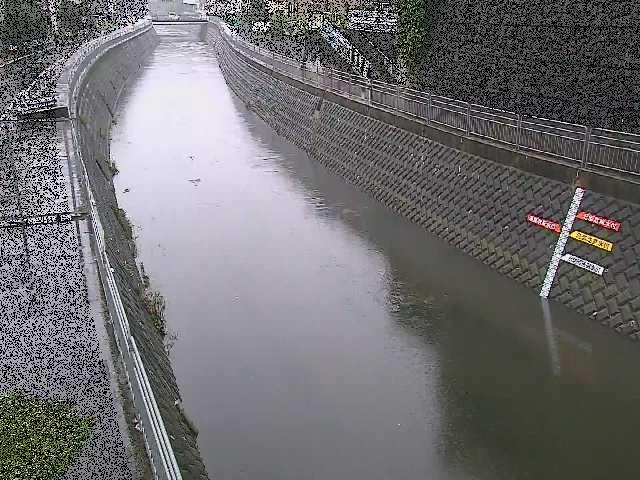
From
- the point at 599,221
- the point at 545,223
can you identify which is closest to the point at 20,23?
the point at 545,223

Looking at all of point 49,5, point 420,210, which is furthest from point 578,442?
point 49,5

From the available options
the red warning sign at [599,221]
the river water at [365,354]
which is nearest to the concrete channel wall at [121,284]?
the river water at [365,354]

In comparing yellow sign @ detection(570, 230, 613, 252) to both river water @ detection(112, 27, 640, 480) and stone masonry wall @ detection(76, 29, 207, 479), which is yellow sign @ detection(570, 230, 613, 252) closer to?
river water @ detection(112, 27, 640, 480)

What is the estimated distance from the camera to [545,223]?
15477 mm

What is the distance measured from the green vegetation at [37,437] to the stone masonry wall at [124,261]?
1258 millimetres

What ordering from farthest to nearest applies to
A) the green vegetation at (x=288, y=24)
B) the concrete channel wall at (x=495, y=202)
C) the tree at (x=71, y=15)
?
1. the tree at (x=71, y=15)
2. the green vegetation at (x=288, y=24)
3. the concrete channel wall at (x=495, y=202)

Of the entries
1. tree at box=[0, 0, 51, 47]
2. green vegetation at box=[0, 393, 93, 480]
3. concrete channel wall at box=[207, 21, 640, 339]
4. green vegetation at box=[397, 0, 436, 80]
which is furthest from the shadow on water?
tree at box=[0, 0, 51, 47]

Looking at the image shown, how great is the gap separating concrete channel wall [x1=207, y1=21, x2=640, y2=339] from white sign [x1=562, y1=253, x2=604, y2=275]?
31 millimetres

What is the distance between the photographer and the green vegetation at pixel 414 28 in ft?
84.8

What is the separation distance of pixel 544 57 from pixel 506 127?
367 centimetres

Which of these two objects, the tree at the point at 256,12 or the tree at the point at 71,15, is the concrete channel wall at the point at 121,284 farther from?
the tree at the point at 256,12

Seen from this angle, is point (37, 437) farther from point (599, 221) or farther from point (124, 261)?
point (599, 221)

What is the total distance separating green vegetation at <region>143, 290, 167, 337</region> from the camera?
14367 millimetres

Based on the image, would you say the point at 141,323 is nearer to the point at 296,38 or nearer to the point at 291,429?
the point at 291,429
